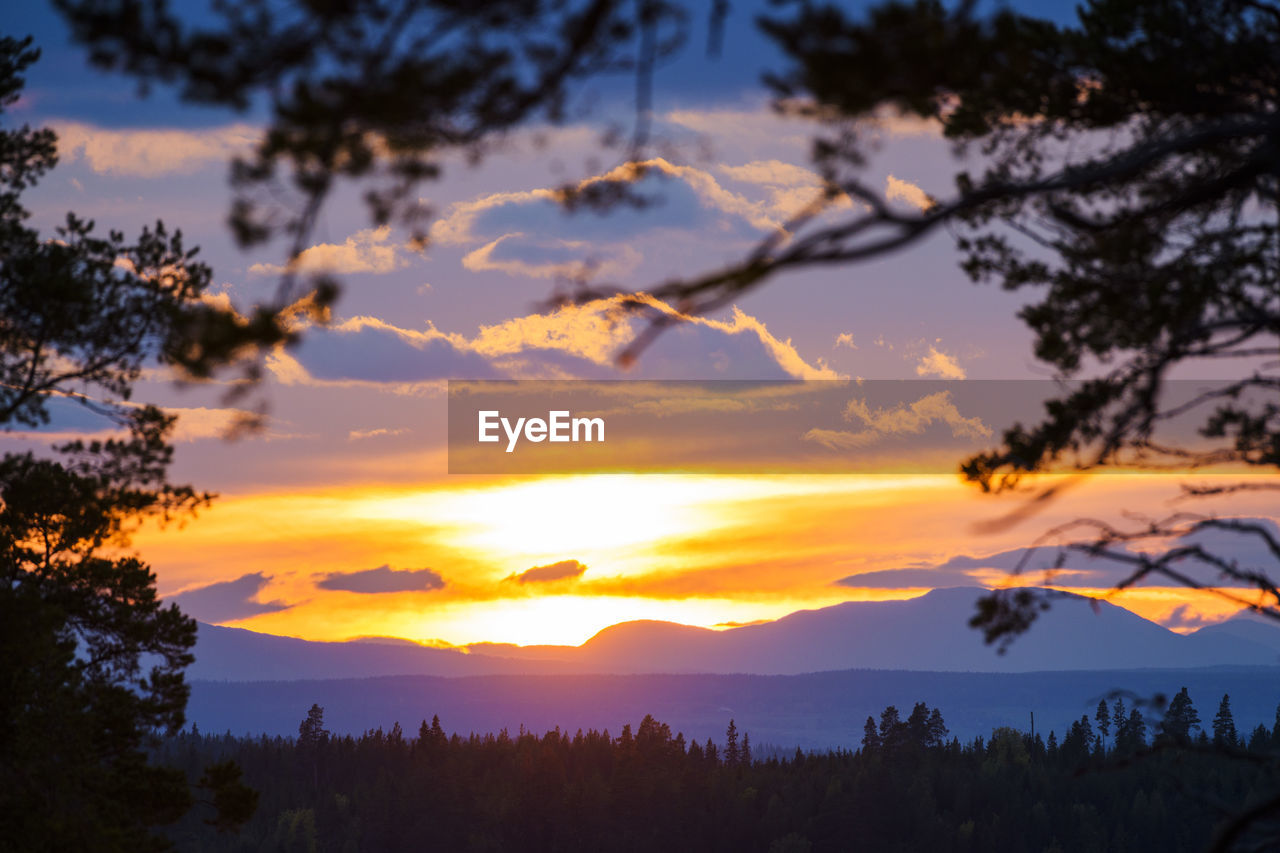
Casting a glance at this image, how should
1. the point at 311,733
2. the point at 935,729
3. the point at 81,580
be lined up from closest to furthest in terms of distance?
1. the point at 81,580
2. the point at 311,733
3. the point at 935,729

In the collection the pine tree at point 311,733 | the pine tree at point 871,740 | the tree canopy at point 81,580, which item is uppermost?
the tree canopy at point 81,580

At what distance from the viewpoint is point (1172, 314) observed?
33.7 ft

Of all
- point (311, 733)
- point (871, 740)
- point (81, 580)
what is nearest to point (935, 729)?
point (871, 740)

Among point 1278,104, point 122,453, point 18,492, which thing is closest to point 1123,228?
point 1278,104

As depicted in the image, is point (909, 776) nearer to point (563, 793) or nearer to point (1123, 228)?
point (563, 793)

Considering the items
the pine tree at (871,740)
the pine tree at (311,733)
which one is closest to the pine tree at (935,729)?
the pine tree at (871,740)

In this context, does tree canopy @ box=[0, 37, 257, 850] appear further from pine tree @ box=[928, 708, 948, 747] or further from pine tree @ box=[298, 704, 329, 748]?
pine tree @ box=[928, 708, 948, 747]

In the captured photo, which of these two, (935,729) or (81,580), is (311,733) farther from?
(81,580)

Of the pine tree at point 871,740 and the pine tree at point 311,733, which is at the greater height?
the pine tree at point 311,733

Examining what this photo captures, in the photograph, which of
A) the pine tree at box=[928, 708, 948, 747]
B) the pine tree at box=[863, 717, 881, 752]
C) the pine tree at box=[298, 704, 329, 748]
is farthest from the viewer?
the pine tree at box=[928, 708, 948, 747]

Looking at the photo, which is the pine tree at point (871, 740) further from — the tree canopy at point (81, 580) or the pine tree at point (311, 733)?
the tree canopy at point (81, 580)

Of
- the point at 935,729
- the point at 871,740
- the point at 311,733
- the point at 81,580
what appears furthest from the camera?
the point at 935,729

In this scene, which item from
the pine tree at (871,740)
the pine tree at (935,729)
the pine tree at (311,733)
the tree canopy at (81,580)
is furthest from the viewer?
the pine tree at (935,729)

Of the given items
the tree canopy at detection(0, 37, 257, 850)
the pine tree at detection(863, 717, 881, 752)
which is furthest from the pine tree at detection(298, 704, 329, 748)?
the tree canopy at detection(0, 37, 257, 850)
